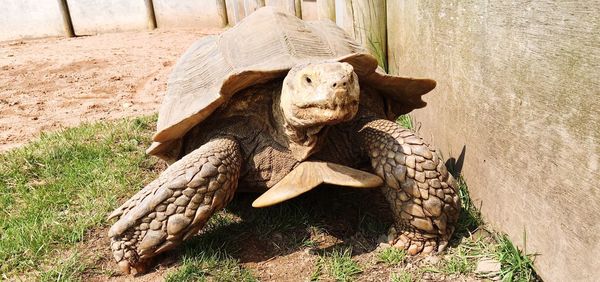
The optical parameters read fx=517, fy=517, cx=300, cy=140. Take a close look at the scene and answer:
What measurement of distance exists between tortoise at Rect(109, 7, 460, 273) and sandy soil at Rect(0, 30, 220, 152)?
229 cm

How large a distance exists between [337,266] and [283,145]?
65 cm

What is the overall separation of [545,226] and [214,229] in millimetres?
1572

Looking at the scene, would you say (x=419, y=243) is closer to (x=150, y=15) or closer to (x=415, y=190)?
(x=415, y=190)

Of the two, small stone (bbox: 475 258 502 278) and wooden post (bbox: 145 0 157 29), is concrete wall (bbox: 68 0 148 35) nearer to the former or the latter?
wooden post (bbox: 145 0 157 29)

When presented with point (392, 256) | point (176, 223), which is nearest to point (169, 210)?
point (176, 223)

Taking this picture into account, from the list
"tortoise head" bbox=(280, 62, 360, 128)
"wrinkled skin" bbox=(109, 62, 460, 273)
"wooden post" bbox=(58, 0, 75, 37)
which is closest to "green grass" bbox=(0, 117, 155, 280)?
"wrinkled skin" bbox=(109, 62, 460, 273)

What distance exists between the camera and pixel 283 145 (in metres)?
2.57

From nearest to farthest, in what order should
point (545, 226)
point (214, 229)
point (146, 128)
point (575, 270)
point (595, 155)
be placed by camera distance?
point (595, 155) < point (575, 270) < point (545, 226) < point (214, 229) < point (146, 128)

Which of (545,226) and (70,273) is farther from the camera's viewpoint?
(70,273)

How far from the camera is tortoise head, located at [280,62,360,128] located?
2.00 m

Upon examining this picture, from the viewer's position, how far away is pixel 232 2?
26.3ft

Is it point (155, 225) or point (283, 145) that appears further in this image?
point (283, 145)

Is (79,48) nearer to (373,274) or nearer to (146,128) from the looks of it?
(146,128)

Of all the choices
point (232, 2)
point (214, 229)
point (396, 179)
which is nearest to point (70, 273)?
point (214, 229)
